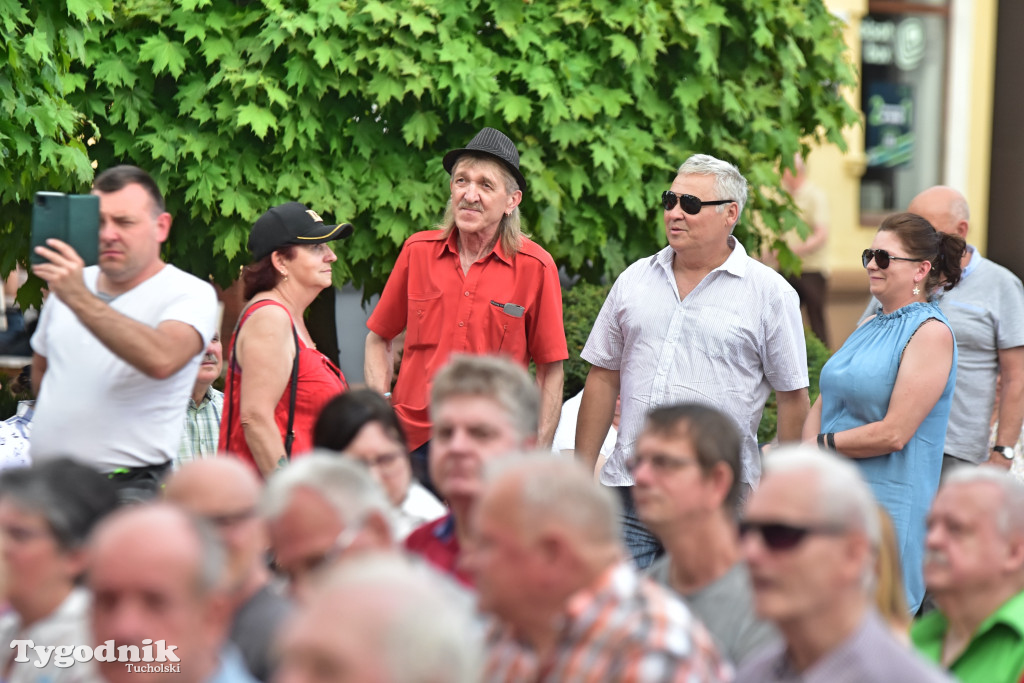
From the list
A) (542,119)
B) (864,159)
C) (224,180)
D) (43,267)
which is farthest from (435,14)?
(864,159)

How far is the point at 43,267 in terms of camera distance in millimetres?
3975

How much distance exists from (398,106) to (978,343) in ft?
10.6

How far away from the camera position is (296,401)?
15.3 feet

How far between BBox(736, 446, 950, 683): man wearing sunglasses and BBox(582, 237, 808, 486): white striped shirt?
2377mm

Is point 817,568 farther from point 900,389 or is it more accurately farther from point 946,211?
point 946,211

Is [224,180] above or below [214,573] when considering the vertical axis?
above

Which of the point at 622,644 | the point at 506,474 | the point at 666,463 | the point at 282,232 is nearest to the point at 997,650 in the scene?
the point at 666,463

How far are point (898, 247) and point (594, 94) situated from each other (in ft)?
8.59

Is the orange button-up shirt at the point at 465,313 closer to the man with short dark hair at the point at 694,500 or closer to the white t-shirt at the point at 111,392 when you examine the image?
the white t-shirt at the point at 111,392

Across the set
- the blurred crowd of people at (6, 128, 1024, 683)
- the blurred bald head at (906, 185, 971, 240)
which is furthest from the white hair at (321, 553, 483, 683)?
the blurred bald head at (906, 185, 971, 240)

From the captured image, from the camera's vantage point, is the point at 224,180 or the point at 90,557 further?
the point at 224,180

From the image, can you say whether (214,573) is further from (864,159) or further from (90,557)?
(864,159)

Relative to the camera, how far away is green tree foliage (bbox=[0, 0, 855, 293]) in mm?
6844

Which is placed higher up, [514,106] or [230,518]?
[514,106]
